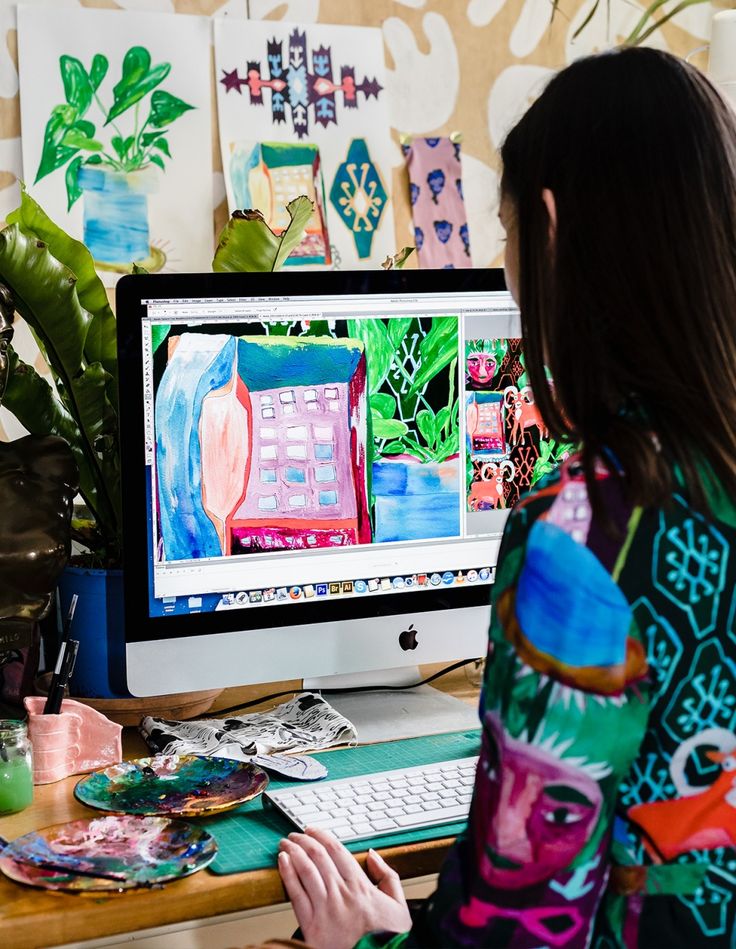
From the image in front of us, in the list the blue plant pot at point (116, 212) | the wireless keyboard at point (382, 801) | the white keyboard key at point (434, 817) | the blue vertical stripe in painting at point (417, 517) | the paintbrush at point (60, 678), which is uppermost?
the blue plant pot at point (116, 212)

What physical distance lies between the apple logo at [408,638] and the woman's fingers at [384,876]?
330 mm

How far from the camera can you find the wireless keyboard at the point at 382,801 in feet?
2.98

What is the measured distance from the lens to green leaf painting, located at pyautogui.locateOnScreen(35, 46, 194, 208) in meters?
1.46

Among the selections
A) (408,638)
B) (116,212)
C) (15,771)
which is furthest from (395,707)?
(116,212)

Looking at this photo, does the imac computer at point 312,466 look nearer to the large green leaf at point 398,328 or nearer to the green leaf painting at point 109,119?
the large green leaf at point 398,328

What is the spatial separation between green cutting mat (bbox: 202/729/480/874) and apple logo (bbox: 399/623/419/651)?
0.32 feet

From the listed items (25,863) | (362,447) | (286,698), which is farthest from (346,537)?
(25,863)

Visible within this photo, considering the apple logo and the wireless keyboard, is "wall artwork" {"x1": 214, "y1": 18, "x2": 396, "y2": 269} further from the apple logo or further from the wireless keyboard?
Result: the wireless keyboard

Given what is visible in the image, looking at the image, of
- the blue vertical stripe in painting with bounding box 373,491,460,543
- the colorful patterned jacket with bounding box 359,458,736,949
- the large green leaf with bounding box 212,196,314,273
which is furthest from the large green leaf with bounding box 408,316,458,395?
the colorful patterned jacket with bounding box 359,458,736,949

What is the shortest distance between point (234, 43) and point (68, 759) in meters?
1.02

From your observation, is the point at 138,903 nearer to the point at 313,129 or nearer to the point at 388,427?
the point at 388,427

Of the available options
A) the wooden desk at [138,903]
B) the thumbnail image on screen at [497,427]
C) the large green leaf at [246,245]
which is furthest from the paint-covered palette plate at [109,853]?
the large green leaf at [246,245]

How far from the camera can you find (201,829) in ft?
2.95

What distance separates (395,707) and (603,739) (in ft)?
2.19
